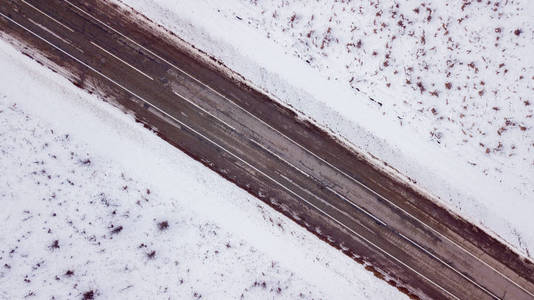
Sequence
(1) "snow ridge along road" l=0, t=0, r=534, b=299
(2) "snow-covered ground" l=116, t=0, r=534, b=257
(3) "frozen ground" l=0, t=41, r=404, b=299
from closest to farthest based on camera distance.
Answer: (3) "frozen ground" l=0, t=41, r=404, b=299 → (2) "snow-covered ground" l=116, t=0, r=534, b=257 → (1) "snow ridge along road" l=0, t=0, r=534, b=299

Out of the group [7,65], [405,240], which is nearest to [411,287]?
[405,240]

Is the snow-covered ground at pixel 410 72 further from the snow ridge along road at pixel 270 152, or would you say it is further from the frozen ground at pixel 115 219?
the frozen ground at pixel 115 219

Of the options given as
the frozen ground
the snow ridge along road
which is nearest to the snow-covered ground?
the snow ridge along road

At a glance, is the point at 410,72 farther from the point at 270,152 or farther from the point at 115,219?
the point at 115,219

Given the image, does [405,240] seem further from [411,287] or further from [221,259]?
[221,259]

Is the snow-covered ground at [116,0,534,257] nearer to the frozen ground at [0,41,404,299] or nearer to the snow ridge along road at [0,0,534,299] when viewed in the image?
the snow ridge along road at [0,0,534,299]

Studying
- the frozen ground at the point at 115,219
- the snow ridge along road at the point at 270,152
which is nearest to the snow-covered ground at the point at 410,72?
the snow ridge along road at the point at 270,152
